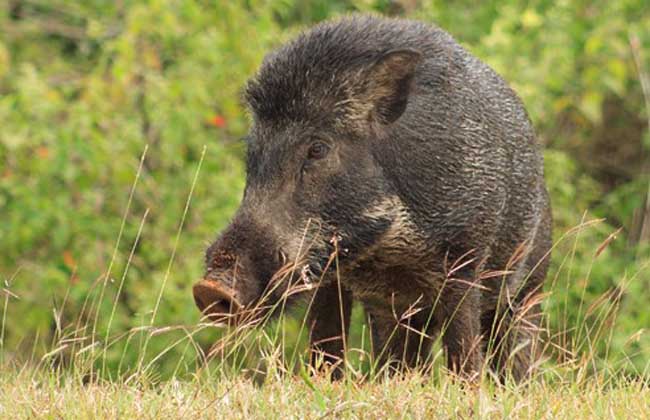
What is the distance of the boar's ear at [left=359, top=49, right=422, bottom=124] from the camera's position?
16.1 feet

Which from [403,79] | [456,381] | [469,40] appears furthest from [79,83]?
[456,381]

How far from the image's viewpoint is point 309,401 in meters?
3.78

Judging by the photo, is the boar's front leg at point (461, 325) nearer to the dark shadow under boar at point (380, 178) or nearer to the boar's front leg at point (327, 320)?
the dark shadow under boar at point (380, 178)

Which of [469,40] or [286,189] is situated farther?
[469,40]

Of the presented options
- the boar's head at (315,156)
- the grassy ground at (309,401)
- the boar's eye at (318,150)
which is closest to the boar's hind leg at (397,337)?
the boar's head at (315,156)

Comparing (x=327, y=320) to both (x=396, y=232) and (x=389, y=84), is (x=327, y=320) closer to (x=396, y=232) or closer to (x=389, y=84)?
(x=396, y=232)

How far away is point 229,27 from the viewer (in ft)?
26.2

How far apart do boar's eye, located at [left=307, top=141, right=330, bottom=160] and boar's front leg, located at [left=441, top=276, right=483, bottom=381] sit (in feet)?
2.08

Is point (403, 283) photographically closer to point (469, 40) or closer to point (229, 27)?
point (229, 27)

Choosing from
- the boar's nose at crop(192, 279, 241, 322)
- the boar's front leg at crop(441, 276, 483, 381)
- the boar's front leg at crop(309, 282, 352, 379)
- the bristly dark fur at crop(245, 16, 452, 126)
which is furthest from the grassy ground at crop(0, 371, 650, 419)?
the bristly dark fur at crop(245, 16, 452, 126)

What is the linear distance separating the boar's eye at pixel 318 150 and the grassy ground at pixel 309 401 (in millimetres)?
1026

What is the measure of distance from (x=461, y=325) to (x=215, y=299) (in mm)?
980

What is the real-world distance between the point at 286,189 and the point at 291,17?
190 inches

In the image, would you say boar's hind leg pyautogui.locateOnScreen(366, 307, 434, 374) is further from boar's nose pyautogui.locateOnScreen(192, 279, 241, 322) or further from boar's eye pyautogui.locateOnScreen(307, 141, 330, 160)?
boar's nose pyautogui.locateOnScreen(192, 279, 241, 322)
